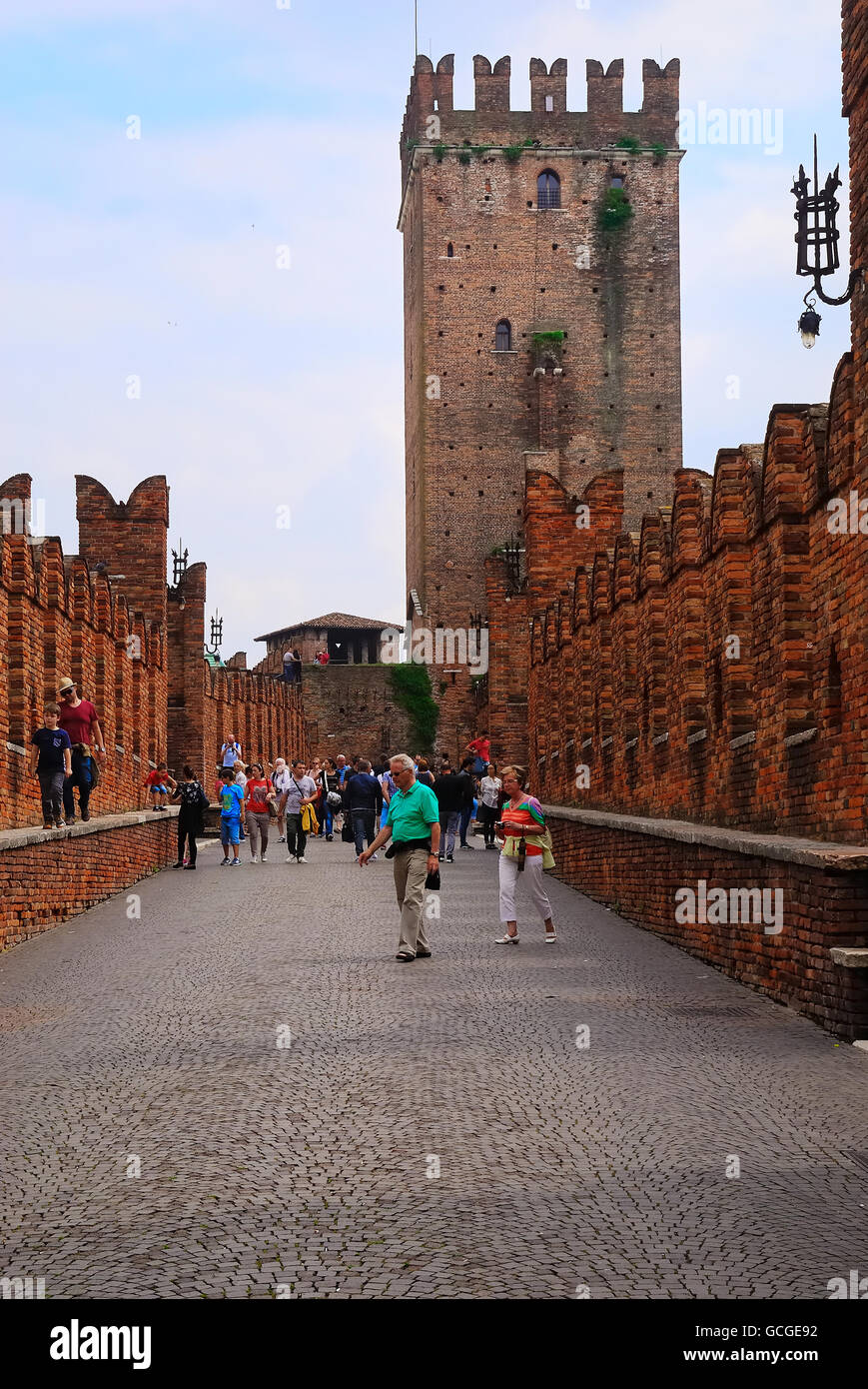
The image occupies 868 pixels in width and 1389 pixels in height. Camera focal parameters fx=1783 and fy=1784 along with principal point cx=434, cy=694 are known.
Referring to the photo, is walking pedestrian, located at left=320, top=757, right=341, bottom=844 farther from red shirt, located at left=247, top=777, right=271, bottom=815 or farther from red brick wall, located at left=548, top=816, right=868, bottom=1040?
red brick wall, located at left=548, top=816, right=868, bottom=1040

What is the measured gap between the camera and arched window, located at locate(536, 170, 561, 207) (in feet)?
236

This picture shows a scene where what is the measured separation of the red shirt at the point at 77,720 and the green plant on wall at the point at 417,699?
169ft

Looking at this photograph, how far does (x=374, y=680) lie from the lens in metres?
73.2

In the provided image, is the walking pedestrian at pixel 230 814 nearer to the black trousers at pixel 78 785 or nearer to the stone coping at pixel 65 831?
the stone coping at pixel 65 831

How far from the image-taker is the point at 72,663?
23.6 meters

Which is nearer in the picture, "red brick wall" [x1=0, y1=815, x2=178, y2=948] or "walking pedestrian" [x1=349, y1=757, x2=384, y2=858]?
"red brick wall" [x1=0, y1=815, x2=178, y2=948]

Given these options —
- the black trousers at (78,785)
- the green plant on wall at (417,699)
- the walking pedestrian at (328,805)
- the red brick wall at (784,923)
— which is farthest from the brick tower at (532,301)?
the red brick wall at (784,923)

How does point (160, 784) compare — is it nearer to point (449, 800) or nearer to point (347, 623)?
point (449, 800)

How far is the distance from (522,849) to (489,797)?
47.2 ft

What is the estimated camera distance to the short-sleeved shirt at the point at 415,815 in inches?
559

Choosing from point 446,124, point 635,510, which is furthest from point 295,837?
point 446,124

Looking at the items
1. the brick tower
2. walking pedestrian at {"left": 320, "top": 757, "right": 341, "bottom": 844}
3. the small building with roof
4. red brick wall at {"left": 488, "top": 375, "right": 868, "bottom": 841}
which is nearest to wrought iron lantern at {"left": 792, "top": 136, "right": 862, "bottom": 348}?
red brick wall at {"left": 488, "top": 375, "right": 868, "bottom": 841}

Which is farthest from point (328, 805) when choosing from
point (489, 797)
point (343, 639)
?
point (343, 639)

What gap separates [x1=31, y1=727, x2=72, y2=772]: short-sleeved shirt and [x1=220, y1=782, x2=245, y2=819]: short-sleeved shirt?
32.6 ft
